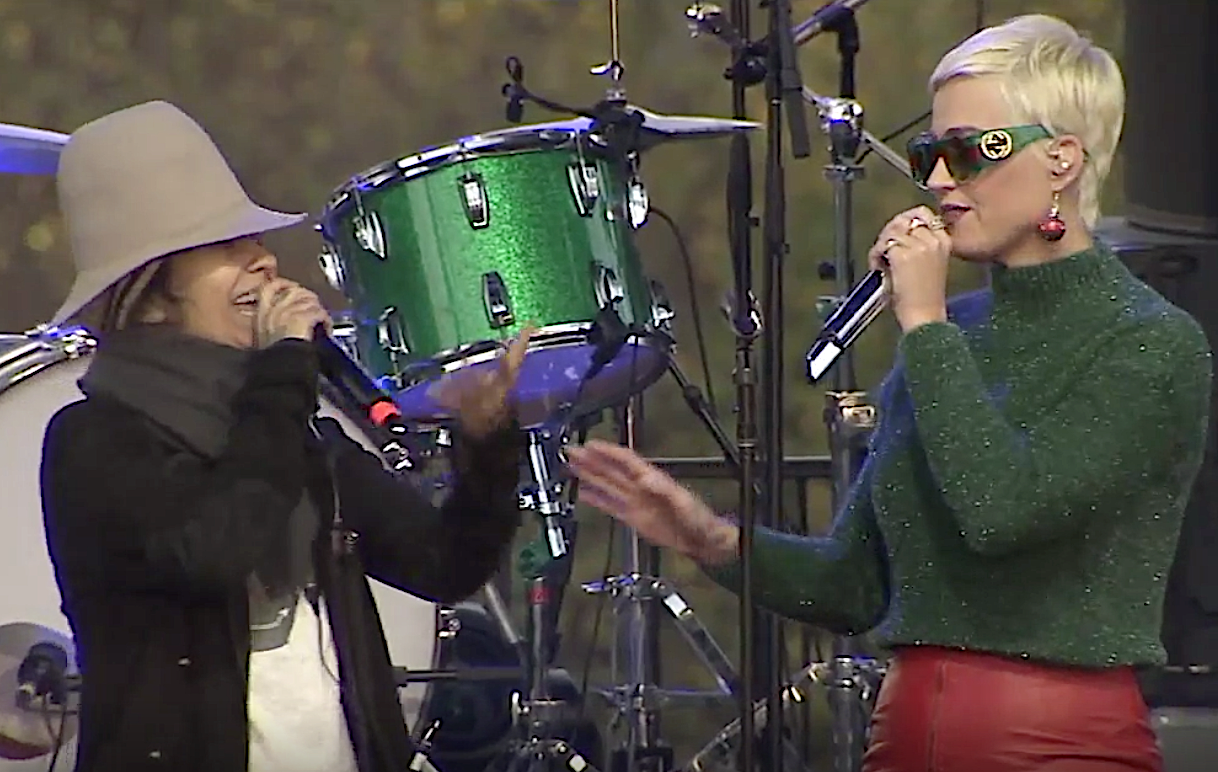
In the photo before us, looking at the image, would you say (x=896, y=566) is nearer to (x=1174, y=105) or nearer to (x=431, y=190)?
(x=431, y=190)

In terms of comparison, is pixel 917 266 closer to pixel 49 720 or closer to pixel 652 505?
pixel 652 505

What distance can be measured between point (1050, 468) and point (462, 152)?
5.15 ft

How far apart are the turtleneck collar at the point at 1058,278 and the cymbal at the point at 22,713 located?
71.5 inches

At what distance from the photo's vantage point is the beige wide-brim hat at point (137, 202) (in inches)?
75.9

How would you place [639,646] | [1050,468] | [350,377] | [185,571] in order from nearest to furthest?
[1050,468], [185,571], [350,377], [639,646]

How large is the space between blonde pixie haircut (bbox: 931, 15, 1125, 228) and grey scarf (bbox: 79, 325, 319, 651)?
0.80m

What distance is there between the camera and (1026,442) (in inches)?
62.9

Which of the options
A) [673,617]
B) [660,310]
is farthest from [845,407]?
[673,617]

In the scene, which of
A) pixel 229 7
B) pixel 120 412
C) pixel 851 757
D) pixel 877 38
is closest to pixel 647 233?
pixel 877 38

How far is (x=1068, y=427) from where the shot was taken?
62.6 inches

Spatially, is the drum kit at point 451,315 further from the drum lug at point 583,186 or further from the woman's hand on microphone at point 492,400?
the woman's hand on microphone at point 492,400

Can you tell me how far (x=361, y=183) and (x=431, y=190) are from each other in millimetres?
122

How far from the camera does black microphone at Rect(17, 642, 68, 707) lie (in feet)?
9.53

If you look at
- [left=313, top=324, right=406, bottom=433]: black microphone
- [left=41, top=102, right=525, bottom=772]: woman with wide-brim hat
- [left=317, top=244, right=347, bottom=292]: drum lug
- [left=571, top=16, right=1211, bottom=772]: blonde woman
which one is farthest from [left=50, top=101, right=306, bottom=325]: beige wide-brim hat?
[left=317, top=244, right=347, bottom=292]: drum lug
